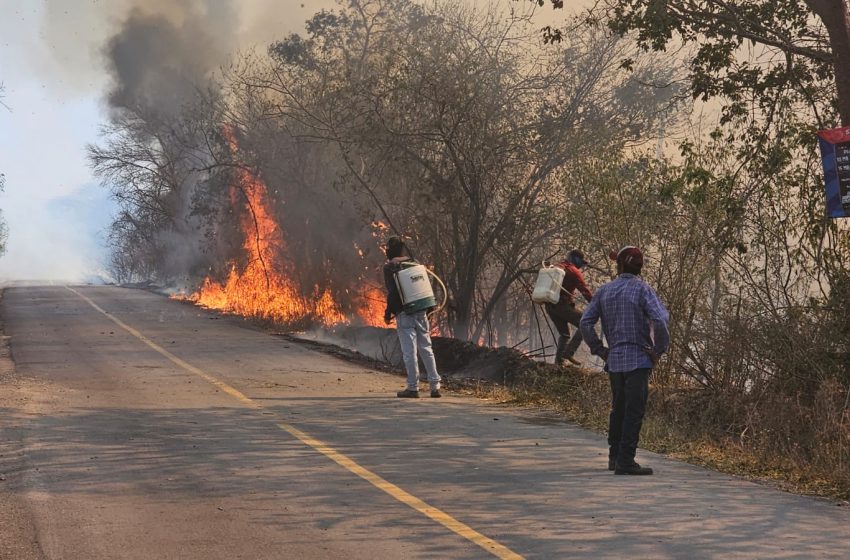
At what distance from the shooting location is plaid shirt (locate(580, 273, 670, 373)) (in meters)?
9.45

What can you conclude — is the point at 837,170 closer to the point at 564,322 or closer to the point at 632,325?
the point at 632,325

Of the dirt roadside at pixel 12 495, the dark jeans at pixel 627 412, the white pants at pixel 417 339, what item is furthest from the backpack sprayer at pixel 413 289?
the dark jeans at pixel 627 412

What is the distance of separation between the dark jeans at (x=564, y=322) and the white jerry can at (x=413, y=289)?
3.07 metres

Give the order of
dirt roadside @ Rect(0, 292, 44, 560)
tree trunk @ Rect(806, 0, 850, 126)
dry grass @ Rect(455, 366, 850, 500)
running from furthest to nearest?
tree trunk @ Rect(806, 0, 850, 126) < dry grass @ Rect(455, 366, 850, 500) < dirt roadside @ Rect(0, 292, 44, 560)

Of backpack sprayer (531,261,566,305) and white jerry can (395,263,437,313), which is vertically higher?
backpack sprayer (531,261,566,305)

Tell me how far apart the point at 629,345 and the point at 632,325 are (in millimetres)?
164

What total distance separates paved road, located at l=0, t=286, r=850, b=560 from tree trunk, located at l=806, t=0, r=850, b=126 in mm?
4748

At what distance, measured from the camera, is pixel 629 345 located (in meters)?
9.51

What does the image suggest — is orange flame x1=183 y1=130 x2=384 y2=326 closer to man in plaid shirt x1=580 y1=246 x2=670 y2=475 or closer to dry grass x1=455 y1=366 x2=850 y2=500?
dry grass x1=455 y1=366 x2=850 y2=500

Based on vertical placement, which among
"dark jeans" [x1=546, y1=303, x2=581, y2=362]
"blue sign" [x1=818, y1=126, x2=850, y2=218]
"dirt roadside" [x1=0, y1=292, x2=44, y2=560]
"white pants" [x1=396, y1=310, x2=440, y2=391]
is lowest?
"dirt roadside" [x1=0, y1=292, x2=44, y2=560]

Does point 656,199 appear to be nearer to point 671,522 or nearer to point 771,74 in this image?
point 771,74

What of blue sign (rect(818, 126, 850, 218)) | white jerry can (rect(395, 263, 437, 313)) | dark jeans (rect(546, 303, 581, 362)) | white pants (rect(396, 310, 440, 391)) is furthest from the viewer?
dark jeans (rect(546, 303, 581, 362))

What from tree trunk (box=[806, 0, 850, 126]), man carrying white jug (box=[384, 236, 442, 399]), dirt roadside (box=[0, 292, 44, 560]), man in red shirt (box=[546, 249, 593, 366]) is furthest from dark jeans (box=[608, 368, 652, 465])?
man in red shirt (box=[546, 249, 593, 366])

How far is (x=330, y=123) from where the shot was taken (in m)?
24.4
